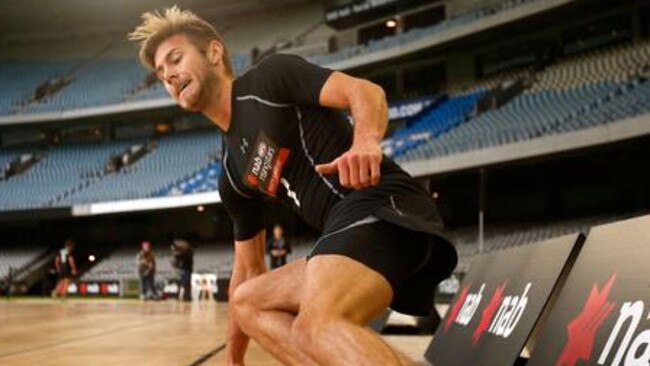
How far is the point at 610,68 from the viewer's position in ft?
67.1

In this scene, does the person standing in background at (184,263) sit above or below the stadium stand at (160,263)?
above

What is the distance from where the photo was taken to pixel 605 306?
243 centimetres

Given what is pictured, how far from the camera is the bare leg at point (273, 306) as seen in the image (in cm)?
264

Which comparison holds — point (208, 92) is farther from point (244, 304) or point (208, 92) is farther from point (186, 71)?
point (244, 304)

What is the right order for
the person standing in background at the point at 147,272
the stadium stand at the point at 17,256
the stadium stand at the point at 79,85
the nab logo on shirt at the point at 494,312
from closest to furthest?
the nab logo on shirt at the point at 494,312
the person standing in background at the point at 147,272
the stadium stand at the point at 17,256
the stadium stand at the point at 79,85

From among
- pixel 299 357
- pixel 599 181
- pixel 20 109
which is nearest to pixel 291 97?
pixel 299 357

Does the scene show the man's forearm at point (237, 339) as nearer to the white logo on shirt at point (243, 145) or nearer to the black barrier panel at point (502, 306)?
the white logo on shirt at point (243, 145)

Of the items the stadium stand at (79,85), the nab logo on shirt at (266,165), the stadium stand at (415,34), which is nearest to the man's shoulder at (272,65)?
the nab logo on shirt at (266,165)

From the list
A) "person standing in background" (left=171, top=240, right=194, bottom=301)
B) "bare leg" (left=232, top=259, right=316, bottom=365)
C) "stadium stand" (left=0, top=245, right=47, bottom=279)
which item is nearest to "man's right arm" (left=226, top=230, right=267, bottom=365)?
"bare leg" (left=232, top=259, right=316, bottom=365)

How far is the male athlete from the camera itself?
2230 mm

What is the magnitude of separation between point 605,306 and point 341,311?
37.2 inches

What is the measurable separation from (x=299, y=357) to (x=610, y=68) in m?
20.3

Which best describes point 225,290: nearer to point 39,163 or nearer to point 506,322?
point 39,163

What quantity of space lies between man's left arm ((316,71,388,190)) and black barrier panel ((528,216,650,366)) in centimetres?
90
